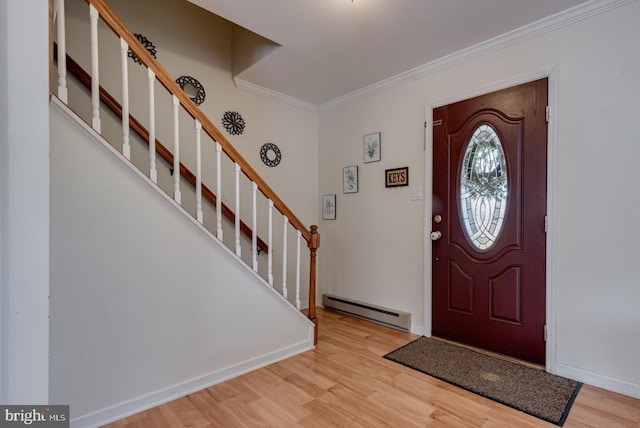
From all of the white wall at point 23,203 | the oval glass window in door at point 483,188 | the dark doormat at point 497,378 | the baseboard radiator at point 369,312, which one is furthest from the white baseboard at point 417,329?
the white wall at point 23,203

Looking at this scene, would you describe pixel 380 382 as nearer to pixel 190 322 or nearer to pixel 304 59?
pixel 190 322

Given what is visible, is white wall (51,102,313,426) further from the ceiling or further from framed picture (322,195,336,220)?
framed picture (322,195,336,220)

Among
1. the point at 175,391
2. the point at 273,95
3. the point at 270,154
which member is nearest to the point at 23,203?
the point at 175,391

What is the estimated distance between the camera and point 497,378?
6.38ft

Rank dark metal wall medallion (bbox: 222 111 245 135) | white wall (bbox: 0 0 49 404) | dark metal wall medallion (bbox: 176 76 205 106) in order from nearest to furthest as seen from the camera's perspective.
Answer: white wall (bbox: 0 0 49 404), dark metal wall medallion (bbox: 176 76 205 106), dark metal wall medallion (bbox: 222 111 245 135)

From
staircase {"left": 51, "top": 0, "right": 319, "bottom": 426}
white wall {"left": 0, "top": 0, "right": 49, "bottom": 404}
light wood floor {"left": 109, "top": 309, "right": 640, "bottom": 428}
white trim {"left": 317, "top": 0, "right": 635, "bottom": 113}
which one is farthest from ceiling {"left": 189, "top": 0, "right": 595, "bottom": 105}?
light wood floor {"left": 109, "top": 309, "right": 640, "bottom": 428}

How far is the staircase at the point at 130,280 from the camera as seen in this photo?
1.44 meters

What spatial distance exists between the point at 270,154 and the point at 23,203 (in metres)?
2.75

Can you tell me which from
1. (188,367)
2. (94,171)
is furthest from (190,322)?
(94,171)

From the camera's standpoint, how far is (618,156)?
1806 mm

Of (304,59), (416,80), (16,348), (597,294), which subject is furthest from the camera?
(416,80)

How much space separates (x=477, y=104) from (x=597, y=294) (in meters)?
1.54

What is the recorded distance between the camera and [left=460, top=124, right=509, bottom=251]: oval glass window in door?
2.29 metres

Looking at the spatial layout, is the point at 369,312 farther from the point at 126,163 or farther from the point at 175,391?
the point at 126,163
